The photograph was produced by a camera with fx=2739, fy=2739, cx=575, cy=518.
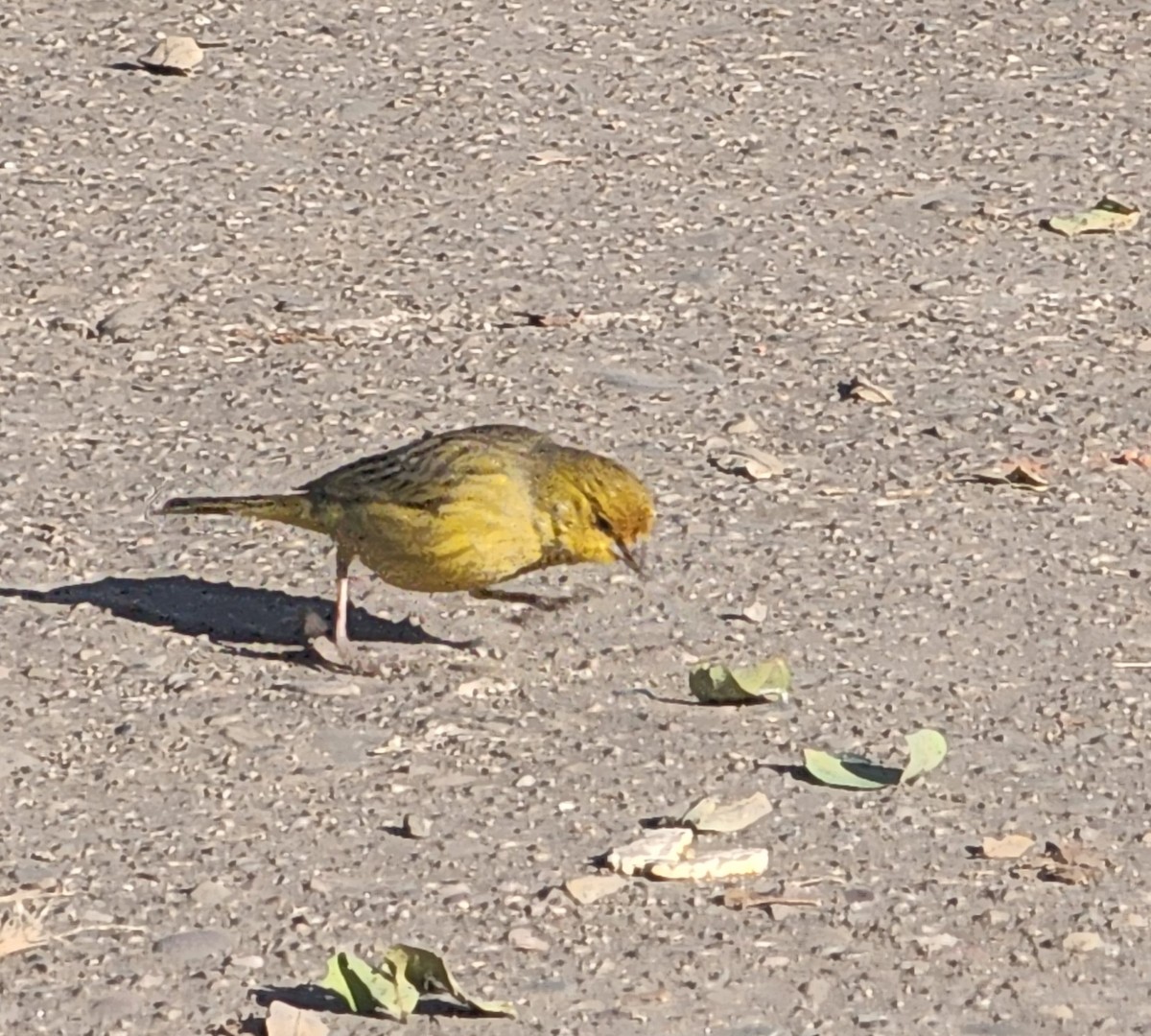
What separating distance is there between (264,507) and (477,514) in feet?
2.03

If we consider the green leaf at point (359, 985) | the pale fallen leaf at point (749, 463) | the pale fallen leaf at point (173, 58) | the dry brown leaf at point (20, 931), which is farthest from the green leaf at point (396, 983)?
the pale fallen leaf at point (173, 58)

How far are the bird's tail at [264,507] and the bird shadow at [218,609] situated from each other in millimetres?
200

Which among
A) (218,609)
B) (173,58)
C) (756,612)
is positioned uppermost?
(173,58)

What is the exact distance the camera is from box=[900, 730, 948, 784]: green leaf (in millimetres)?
5969

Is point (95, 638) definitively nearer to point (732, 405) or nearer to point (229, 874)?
point (229, 874)

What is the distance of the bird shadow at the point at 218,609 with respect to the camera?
6.77 m

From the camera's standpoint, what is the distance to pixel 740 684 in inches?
248

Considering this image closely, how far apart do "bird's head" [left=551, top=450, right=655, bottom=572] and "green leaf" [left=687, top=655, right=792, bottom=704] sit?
14.8 inches

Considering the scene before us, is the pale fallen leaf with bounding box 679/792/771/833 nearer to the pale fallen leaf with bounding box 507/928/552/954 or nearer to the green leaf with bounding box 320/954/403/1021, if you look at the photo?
the pale fallen leaf with bounding box 507/928/552/954

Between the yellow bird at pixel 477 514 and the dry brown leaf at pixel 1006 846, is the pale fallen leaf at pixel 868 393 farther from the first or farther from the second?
the dry brown leaf at pixel 1006 846

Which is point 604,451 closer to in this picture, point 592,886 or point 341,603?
point 341,603

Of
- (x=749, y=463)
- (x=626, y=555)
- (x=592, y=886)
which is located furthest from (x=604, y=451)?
(x=592, y=886)

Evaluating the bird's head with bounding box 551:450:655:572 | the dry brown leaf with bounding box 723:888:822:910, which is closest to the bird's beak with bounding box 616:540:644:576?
the bird's head with bounding box 551:450:655:572

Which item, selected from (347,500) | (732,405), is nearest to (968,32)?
(732,405)
